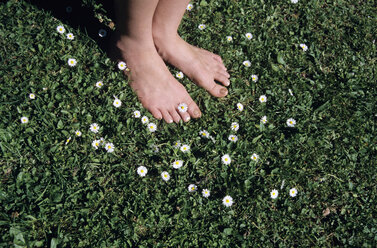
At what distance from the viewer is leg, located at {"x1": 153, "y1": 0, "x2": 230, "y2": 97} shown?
2520mm

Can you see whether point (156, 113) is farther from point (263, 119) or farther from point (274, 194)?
point (274, 194)

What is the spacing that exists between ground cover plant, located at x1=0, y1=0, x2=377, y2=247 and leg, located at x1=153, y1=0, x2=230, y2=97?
0.31 feet

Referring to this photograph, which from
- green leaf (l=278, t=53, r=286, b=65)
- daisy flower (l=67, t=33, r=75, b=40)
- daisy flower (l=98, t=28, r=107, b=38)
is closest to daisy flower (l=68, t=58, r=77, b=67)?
daisy flower (l=67, t=33, r=75, b=40)

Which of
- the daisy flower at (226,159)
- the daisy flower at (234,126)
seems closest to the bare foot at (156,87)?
the daisy flower at (234,126)

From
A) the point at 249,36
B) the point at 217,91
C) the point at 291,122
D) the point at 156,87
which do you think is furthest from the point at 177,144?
the point at 249,36

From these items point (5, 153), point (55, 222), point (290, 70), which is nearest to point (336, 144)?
point (290, 70)

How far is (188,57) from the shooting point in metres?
2.71

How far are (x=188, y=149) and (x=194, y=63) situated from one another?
0.70 meters

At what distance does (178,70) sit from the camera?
2.79 meters

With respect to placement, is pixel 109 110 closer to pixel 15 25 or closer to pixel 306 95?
pixel 15 25

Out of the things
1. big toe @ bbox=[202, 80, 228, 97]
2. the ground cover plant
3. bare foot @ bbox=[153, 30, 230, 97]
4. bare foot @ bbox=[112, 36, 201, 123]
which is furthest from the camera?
big toe @ bbox=[202, 80, 228, 97]

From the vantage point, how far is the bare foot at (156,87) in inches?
99.7

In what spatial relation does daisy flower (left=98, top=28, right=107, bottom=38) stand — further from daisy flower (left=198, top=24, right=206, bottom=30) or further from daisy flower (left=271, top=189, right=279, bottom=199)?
daisy flower (left=271, top=189, right=279, bottom=199)

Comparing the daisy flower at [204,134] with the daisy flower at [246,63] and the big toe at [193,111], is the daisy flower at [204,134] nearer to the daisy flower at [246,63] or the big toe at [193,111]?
the big toe at [193,111]
